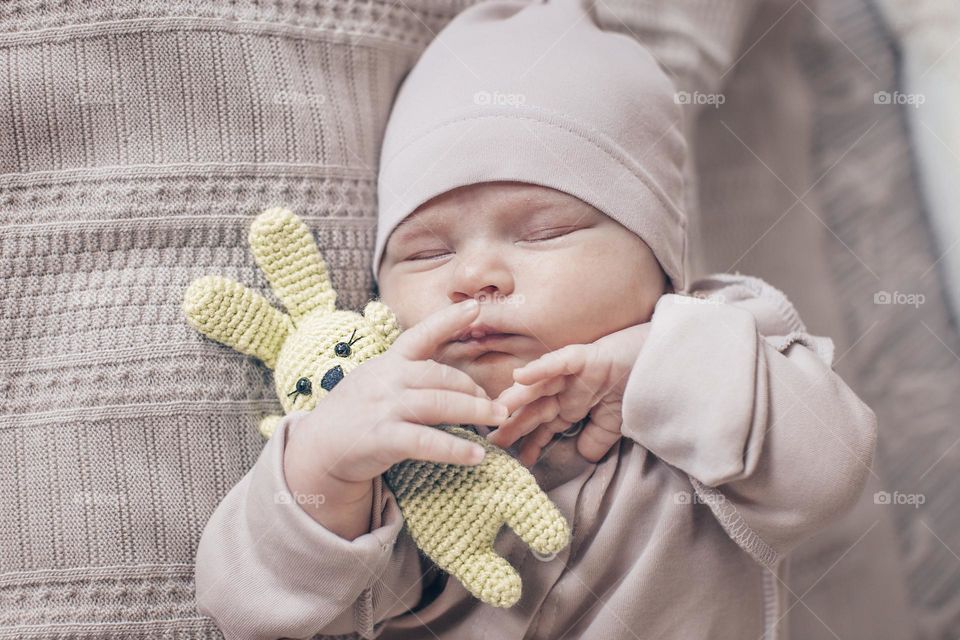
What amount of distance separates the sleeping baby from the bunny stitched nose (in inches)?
1.2

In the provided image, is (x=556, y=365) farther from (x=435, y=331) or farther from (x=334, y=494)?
(x=334, y=494)

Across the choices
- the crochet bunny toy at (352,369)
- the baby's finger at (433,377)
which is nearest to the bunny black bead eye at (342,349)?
the crochet bunny toy at (352,369)

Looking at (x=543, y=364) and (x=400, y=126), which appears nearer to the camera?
(x=543, y=364)

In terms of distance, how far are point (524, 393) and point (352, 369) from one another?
0.61 ft

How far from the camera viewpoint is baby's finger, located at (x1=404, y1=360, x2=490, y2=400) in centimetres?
76

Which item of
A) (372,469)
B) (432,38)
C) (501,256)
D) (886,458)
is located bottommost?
(886,458)

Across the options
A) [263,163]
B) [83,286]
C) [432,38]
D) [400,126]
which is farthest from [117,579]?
[432,38]

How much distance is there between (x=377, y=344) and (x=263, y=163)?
303 mm

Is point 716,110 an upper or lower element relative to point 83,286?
upper

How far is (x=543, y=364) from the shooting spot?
2.68 ft

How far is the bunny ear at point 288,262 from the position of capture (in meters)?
0.92

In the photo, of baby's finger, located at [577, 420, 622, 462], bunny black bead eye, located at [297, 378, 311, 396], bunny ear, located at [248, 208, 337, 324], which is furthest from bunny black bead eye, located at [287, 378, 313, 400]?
baby's finger, located at [577, 420, 622, 462]

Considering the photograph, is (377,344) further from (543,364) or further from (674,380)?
(674,380)

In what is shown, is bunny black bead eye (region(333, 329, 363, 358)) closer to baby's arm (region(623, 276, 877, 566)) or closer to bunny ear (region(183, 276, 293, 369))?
bunny ear (region(183, 276, 293, 369))
